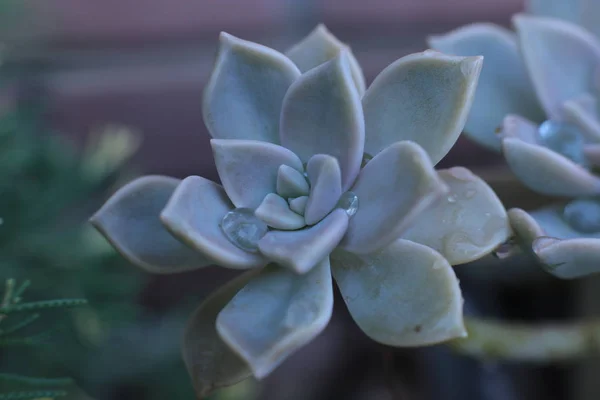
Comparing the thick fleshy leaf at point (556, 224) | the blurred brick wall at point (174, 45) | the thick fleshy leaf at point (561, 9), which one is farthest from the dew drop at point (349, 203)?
the blurred brick wall at point (174, 45)

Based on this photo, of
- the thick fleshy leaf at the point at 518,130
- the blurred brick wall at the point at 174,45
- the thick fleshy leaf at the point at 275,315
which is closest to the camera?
the thick fleshy leaf at the point at 275,315

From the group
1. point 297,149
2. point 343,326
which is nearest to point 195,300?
point 343,326

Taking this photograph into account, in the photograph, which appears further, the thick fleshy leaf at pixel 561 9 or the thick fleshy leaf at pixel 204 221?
the thick fleshy leaf at pixel 561 9

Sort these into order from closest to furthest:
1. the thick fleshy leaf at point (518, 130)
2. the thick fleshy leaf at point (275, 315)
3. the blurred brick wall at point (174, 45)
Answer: the thick fleshy leaf at point (275, 315) → the thick fleshy leaf at point (518, 130) → the blurred brick wall at point (174, 45)

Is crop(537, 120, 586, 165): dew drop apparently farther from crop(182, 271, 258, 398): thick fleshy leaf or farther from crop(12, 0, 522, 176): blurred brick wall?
crop(12, 0, 522, 176): blurred brick wall

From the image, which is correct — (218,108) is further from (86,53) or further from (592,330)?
(86,53)

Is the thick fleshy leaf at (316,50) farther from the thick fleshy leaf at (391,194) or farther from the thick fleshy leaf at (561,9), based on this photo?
the thick fleshy leaf at (561,9)
